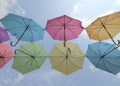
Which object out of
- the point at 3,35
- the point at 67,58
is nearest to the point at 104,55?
the point at 67,58

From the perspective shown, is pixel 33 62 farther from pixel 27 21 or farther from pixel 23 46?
pixel 27 21

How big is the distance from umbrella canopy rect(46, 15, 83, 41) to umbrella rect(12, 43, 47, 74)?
1224mm

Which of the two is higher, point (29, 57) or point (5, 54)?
point (5, 54)

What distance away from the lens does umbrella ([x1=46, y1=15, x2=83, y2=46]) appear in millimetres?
14852

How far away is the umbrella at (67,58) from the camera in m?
15.7

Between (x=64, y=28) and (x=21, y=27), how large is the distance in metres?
2.55

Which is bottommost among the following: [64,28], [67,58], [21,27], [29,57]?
[67,58]

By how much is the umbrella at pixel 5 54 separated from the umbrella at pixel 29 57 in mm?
427

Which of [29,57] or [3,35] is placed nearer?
[3,35]

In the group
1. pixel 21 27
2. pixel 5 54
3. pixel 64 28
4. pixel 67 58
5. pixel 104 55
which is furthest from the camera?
pixel 67 58

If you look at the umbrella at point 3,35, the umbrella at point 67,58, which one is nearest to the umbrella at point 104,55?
the umbrella at point 67,58

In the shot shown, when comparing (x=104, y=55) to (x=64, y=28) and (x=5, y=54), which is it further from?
(x=5, y=54)

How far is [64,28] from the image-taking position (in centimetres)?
1530

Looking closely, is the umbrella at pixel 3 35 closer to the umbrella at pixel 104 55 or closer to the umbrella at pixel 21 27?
the umbrella at pixel 21 27
